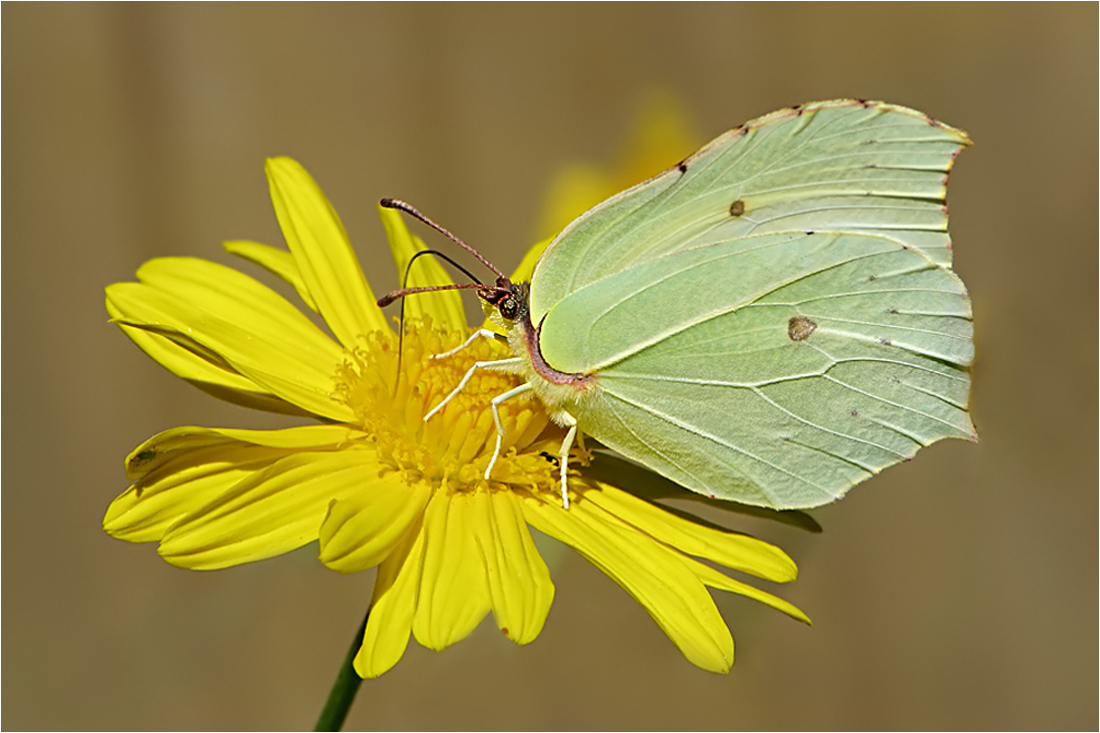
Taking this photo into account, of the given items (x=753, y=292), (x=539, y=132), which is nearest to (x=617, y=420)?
(x=753, y=292)

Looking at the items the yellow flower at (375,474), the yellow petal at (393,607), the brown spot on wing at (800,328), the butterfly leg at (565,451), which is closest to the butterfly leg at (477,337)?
the yellow flower at (375,474)

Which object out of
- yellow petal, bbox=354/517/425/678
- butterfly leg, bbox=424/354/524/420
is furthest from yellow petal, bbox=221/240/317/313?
yellow petal, bbox=354/517/425/678

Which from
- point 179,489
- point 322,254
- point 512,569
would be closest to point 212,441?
point 179,489

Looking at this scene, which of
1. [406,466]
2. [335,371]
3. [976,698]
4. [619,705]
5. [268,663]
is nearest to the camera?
[406,466]

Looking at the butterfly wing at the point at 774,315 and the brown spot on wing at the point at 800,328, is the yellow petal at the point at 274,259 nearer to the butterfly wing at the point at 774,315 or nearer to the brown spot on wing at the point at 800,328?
the butterfly wing at the point at 774,315

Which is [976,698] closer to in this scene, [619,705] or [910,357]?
[619,705]

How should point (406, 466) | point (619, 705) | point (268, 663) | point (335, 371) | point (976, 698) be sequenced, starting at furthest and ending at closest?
point (976, 698), point (619, 705), point (268, 663), point (335, 371), point (406, 466)

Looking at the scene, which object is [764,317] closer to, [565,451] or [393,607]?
[565,451]

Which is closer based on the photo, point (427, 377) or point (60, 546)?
point (427, 377)
